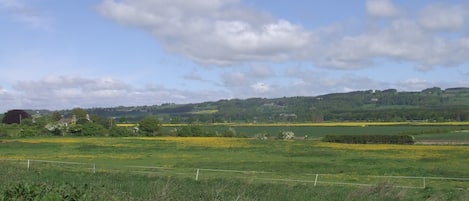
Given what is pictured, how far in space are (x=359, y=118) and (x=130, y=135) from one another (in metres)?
104

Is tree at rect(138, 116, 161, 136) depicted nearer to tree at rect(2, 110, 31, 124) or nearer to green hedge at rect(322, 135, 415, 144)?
green hedge at rect(322, 135, 415, 144)

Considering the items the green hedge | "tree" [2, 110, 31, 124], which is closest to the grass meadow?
the green hedge

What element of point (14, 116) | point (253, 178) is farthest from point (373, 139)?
point (14, 116)

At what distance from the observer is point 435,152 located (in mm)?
60656

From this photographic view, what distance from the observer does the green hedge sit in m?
83.6

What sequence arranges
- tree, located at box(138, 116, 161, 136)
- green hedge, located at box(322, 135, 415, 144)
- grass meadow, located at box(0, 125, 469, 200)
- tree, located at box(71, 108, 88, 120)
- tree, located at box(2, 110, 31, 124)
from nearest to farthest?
grass meadow, located at box(0, 125, 469, 200)
green hedge, located at box(322, 135, 415, 144)
tree, located at box(138, 116, 161, 136)
tree, located at box(71, 108, 88, 120)
tree, located at box(2, 110, 31, 124)

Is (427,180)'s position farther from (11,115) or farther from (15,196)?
(11,115)

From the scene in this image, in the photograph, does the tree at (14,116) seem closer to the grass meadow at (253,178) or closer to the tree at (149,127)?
the tree at (149,127)

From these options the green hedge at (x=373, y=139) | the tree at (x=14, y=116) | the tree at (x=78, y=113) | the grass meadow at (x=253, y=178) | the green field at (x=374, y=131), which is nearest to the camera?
the grass meadow at (x=253, y=178)

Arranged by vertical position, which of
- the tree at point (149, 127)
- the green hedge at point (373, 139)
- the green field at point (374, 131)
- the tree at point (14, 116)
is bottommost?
the green hedge at point (373, 139)

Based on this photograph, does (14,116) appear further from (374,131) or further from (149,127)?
(374,131)

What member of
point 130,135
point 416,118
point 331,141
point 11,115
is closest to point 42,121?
point 130,135

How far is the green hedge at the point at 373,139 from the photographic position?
8362 centimetres

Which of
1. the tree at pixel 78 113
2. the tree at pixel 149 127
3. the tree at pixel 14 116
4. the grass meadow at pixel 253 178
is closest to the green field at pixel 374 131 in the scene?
the tree at pixel 149 127
